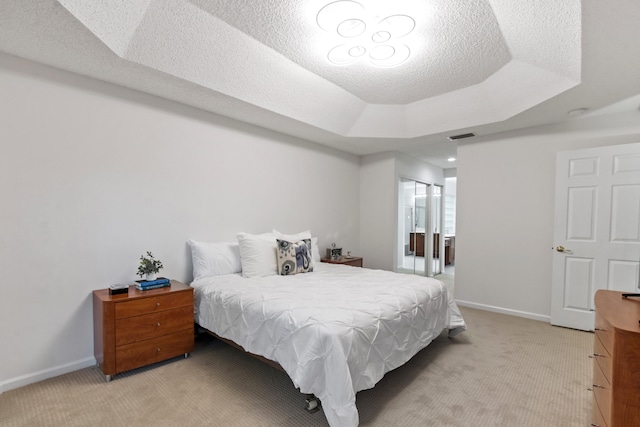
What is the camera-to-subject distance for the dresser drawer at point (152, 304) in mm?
2232

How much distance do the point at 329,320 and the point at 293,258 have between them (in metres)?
1.42

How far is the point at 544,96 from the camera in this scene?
9.36ft

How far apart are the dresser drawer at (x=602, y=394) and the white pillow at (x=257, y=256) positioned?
8.19 ft

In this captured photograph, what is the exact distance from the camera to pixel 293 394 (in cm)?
209

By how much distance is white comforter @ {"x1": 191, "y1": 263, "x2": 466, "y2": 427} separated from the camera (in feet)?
5.52

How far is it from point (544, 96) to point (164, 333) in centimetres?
408

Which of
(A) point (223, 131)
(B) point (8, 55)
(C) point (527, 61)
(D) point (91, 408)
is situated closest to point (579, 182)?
(C) point (527, 61)

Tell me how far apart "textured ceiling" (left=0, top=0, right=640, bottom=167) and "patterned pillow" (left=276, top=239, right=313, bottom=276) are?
145 cm

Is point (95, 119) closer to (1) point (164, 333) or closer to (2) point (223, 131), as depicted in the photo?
(2) point (223, 131)

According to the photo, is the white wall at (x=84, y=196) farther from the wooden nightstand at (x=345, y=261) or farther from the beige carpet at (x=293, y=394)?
the wooden nightstand at (x=345, y=261)

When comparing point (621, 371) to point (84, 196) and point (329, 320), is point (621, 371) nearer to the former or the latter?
point (329, 320)

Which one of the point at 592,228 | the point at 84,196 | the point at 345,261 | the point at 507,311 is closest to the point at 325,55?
the point at 84,196

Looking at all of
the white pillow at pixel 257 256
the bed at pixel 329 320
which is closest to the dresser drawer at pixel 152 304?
the bed at pixel 329 320

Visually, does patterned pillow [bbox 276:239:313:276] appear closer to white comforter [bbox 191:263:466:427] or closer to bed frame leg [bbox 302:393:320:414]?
white comforter [bbox 191:263:466:427]
